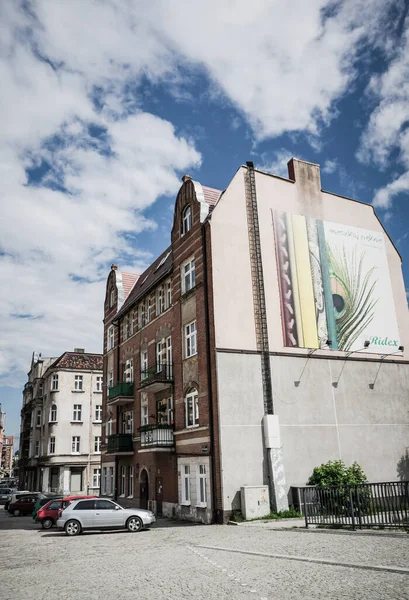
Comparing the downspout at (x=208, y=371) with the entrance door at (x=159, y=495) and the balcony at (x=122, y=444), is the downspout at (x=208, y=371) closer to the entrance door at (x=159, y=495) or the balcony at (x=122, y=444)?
the entrance door at (x=159, y=495)

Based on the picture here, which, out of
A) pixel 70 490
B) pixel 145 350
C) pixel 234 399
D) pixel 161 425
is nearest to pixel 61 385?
pixel 70 490

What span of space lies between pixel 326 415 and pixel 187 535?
31.8 ft

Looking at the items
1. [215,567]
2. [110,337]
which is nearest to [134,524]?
[215,567]

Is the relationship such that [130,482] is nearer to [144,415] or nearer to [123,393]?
[144,415]

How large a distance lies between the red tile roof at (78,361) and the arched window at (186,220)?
105ft

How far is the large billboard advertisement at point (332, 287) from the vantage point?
26.2 meters

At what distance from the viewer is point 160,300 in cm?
3117

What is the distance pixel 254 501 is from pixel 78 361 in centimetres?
3862

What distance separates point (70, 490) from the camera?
165ft

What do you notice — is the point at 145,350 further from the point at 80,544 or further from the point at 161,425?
the point at 80,544

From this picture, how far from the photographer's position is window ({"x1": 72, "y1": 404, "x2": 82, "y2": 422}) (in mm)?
53531

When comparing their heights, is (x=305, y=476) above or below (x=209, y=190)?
below

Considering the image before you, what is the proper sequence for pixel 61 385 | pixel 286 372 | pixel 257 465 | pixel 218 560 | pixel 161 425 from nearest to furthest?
pixel 218 560 < pixel 257 465 < pixel 286 372 < pixel 161 425 < pixel 61 385

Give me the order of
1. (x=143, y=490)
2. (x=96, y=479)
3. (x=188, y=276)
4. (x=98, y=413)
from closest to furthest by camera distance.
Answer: (x=188, y=276) → (x=143, y=490) → (x=96, y=479) → (x=98, y=413)
